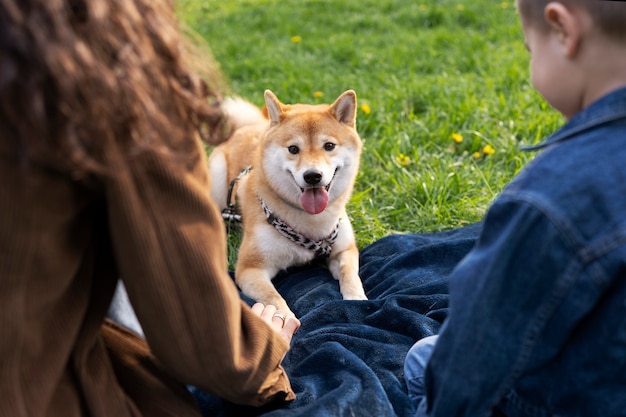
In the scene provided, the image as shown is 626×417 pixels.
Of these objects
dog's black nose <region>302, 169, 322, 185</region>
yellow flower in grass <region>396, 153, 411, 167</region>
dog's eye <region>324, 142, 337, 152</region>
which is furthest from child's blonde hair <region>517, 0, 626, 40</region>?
yellow flower in grass <region>396, 153, 411, 167</region>

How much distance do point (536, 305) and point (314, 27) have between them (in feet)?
20.5

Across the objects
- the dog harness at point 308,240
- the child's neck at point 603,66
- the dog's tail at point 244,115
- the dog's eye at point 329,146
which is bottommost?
the dog harness at point 308,240

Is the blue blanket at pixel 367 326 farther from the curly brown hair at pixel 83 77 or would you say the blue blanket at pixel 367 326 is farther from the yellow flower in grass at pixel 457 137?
the yellow flower in grass at pixel 457 137

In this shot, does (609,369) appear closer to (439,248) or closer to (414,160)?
(439,248)

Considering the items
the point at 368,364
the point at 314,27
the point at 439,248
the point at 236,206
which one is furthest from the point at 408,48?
the point at 368,364

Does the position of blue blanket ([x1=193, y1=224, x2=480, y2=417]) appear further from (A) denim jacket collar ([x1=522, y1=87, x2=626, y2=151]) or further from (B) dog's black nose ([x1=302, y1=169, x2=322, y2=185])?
(A) denim jacket collar ([x1=522, y1=87, x2=626, y2=151])

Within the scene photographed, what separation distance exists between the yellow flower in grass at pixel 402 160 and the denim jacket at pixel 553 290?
285cm

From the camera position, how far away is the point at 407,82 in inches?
214

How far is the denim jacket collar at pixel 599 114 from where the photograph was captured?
1.26 meters

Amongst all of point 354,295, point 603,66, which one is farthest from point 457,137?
point 603,66

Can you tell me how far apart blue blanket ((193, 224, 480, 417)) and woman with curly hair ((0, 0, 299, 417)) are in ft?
1.70

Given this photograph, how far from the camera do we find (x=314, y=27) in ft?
23.5

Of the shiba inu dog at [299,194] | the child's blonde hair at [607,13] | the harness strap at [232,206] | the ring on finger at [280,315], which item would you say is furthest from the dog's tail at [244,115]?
the child's blonde hair at [607,13]

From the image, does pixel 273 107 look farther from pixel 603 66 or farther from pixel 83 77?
pixel 83 77
